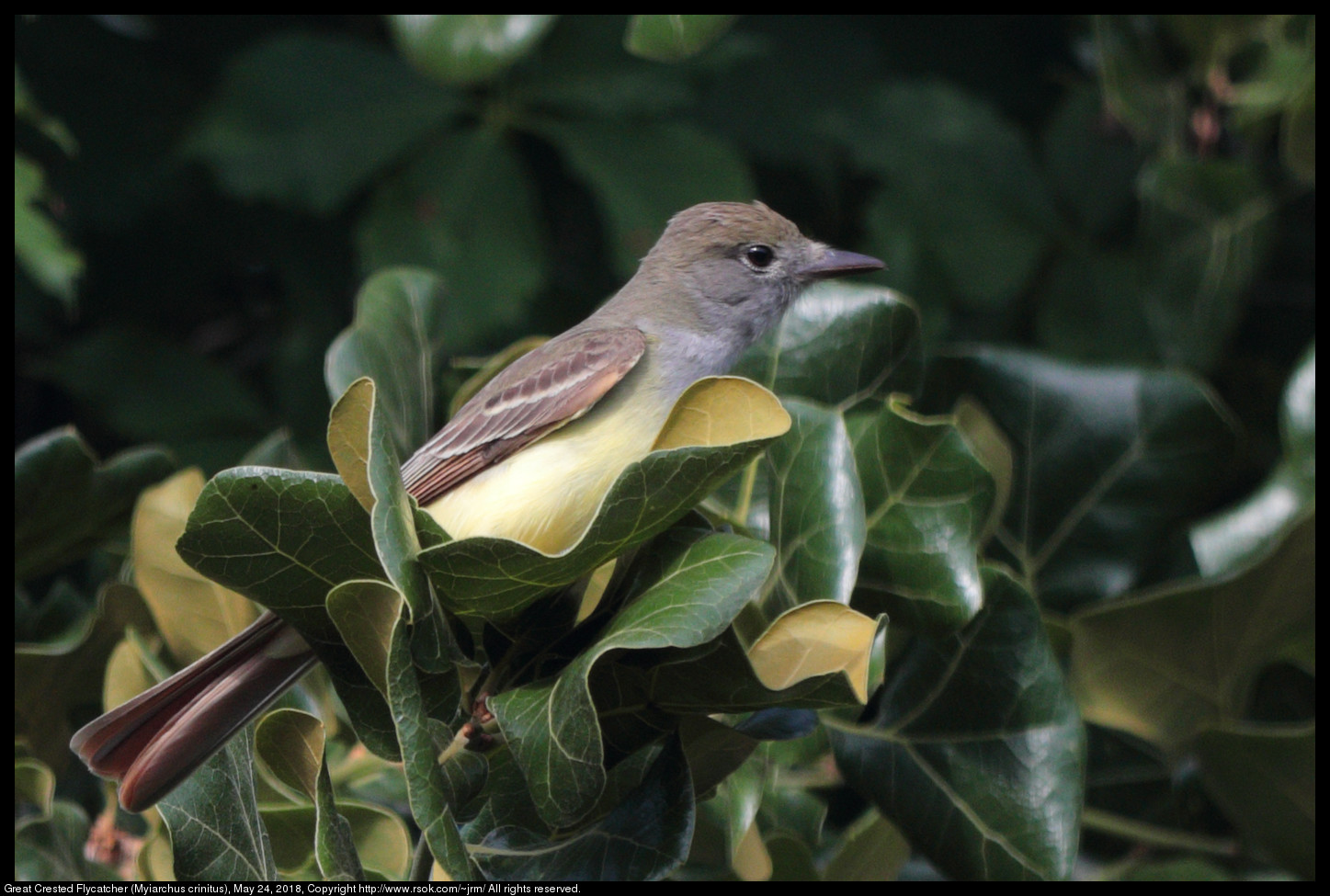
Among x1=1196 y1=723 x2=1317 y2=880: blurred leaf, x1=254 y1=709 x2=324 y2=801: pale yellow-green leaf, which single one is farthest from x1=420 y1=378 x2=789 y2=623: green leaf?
x1=1196 y1=723 x2=1317 y2=880: blurred leaf

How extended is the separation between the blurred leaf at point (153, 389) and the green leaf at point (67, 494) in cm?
140

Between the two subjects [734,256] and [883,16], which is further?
[883,16]

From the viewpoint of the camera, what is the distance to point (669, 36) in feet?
7.95

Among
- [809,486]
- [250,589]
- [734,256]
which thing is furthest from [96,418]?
[809,486]

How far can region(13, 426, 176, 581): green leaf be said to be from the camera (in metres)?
2.69

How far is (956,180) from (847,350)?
8.10ft

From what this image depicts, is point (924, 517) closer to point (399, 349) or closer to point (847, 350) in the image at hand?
point (847, 350)

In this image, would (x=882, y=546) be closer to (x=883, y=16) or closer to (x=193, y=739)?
(x=193, y=739)

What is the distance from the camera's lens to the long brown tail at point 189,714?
6.15 ft

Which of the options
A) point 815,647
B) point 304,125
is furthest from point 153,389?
point 815,647

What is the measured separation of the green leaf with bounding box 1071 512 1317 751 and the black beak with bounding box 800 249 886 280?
89cm

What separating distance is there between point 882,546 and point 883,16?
361 centimetres

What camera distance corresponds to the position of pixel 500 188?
165 inches

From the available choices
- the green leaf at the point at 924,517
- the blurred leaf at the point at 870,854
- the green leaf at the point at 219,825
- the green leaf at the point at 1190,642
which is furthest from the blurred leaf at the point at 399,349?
the green leaf at the point at 1190,642
